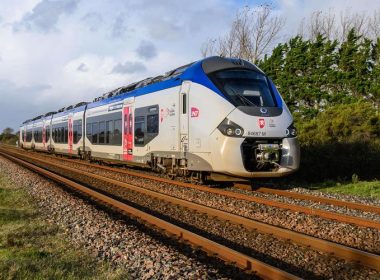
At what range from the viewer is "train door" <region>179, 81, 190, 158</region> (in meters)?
12.4

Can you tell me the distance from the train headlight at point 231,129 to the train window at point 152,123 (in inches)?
147

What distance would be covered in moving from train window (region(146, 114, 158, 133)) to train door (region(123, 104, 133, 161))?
1866 mm

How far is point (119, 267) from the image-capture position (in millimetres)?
5785

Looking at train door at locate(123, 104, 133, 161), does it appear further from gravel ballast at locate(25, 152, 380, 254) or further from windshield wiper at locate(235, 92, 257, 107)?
windshield wiper at locate(235, 92, 257, 107)

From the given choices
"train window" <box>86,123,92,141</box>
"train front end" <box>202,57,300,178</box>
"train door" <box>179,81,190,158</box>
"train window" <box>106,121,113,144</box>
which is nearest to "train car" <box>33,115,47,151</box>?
"train window" <box>86,123,92,141</box>

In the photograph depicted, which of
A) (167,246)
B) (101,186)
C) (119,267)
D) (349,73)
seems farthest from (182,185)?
(349,73)

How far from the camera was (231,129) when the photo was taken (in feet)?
36.5

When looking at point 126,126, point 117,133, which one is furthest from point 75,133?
point 126,126

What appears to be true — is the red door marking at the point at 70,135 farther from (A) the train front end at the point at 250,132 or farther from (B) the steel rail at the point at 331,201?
(B) the steel rail at the point at 331,201

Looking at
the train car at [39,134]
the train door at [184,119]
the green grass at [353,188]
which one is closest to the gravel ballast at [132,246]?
the train door at [184,119]

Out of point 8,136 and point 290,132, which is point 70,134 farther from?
point 8,136

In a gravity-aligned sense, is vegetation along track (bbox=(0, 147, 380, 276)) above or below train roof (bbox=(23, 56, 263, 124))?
below

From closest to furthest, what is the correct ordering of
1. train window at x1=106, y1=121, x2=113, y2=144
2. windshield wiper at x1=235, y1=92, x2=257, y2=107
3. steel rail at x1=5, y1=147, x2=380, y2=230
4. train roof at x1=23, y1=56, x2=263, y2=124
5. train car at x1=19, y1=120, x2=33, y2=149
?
1. steel rail at x1=5, y1=147, x2=380, y2=230
2. windshield wiper at x1=235, y1=92, x2=257, y2=107
3. train roof at x1=23, y1=56, x2=263, y2=124
4. train window at x1=106, y1=121, x2=113, y2=144
5. train car at x1=19, y1=120, x2=33, y2=149

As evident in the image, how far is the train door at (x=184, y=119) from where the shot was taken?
Result: 12.4 meters
